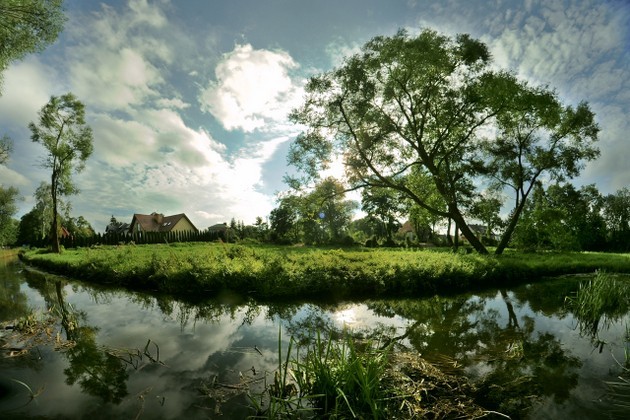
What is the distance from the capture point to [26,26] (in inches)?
409

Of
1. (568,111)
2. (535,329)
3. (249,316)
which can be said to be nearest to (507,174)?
(568,111)

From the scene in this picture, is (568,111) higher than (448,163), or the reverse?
(568,111)

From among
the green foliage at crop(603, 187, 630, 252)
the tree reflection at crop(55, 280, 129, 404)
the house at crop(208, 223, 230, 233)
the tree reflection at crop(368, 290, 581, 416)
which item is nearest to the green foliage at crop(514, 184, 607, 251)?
the green foliage at crop(603, 187, 630, 252)

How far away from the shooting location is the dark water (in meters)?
4.16

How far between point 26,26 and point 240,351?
500 inches

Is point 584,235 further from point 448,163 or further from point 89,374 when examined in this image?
point 89,374

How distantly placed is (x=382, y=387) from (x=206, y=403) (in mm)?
2300

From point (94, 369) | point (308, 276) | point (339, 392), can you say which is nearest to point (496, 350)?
point (339, 392)

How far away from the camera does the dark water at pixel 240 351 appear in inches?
164

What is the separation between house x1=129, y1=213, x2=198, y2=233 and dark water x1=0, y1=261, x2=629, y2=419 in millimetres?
56696

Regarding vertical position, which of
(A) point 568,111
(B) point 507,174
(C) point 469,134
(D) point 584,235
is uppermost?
(A) point 568,111

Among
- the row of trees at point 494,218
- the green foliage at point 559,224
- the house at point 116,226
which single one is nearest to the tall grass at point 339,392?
the row of trees at point 494,218

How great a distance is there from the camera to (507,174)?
81.5 ft

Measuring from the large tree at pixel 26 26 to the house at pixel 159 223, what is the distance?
5440 centimetres
